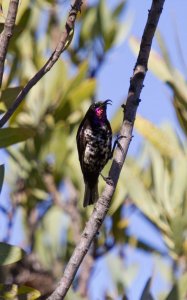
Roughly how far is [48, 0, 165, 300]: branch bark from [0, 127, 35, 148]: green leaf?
0.38 metres

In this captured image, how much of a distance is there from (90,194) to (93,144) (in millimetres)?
259

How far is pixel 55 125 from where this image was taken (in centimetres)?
336

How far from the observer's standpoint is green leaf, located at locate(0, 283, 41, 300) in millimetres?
2188

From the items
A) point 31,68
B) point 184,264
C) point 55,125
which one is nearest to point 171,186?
point 184,264

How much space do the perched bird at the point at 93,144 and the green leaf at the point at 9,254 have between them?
989mm

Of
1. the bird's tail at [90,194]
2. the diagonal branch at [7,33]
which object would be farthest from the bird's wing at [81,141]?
the diagonal branch at [7,33]

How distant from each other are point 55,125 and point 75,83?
0.63 feet

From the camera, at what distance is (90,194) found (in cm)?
312

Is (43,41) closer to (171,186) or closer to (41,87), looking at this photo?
(41,87)

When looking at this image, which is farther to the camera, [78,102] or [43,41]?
[43,41]

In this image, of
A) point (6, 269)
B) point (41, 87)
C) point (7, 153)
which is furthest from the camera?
point (41, 87)

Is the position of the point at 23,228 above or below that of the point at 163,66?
below

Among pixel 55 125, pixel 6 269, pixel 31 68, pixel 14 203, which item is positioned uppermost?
pixel 31 68

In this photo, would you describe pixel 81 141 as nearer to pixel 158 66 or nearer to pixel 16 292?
pixel 158 66
